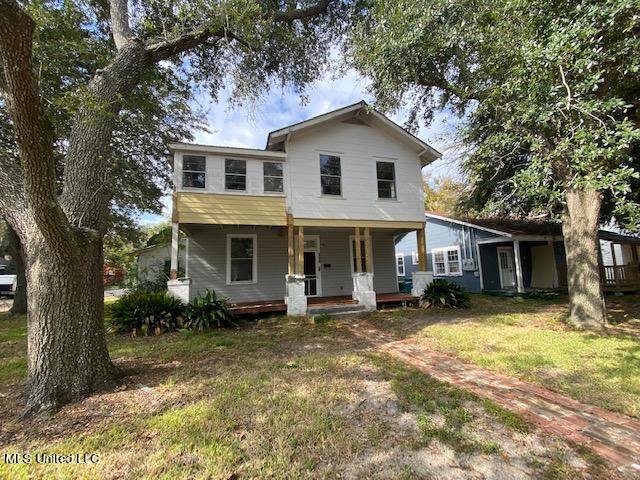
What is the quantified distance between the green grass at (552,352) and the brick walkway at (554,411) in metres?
0.26

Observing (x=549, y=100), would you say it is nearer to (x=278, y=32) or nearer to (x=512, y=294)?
(x=278, y=32)

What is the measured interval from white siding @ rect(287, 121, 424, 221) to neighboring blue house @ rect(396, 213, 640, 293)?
5.29m

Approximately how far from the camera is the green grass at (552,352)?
3.78 metres

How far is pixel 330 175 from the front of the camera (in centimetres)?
1051

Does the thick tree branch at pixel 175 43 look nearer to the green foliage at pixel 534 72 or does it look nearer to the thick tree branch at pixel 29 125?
the thick tree branch at pixel 29 125

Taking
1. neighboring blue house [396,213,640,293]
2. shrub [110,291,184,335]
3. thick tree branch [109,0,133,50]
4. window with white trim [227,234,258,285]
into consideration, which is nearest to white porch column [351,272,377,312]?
window with white trim [227,234,258,285]

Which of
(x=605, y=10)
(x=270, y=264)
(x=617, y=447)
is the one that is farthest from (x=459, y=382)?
(x=270, y=264)

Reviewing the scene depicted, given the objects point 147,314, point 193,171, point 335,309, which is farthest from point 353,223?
point 147,314

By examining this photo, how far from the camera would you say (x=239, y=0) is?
18.9 ft

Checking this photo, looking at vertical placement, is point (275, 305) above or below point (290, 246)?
below

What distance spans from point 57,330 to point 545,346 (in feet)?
24.7

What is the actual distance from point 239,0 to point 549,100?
6178mm

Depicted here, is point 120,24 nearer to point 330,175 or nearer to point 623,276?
point 330,175

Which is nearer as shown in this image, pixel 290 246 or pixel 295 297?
pixel 295 297
